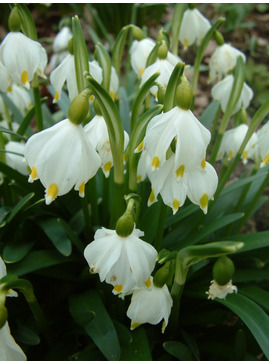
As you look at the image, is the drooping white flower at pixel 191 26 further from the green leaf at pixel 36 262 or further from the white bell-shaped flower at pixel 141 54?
the green leaf at pixel 36 262

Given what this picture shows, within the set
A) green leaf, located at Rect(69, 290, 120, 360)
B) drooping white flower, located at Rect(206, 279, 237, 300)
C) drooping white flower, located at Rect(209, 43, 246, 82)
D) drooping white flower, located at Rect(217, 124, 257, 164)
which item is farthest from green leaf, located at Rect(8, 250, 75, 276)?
drooping white flower, located at Rect(209, 43, 246, 82)

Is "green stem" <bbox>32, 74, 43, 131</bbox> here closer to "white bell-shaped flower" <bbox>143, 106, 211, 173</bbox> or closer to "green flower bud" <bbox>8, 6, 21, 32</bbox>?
"green flower bud" <bbox>8, 6, 21, 32</bbox>

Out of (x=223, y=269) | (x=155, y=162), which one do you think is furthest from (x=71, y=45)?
(x=223, y=269)

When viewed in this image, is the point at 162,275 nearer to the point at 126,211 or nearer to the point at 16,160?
the point at 126,211

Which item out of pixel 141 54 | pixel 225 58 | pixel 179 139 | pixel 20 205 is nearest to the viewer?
pixel 179 139

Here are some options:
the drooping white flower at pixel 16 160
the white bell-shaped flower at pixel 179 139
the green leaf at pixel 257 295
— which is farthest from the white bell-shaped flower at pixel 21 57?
→ the green leaf at pixel 257 295

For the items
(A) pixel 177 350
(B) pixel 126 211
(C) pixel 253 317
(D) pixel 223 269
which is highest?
(B) pixel 126 211
